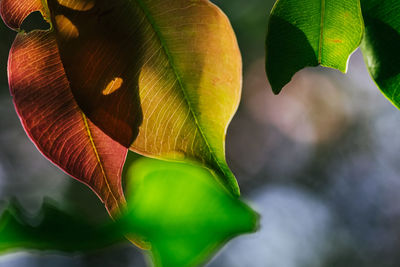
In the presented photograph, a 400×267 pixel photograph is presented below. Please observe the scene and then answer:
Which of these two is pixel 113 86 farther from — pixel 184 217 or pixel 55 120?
pixel 184 217

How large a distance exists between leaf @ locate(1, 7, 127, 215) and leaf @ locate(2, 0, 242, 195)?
2 centimetres

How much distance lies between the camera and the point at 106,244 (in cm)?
13

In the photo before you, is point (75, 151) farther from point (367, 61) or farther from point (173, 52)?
point (367, 61)

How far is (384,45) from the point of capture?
44 cm

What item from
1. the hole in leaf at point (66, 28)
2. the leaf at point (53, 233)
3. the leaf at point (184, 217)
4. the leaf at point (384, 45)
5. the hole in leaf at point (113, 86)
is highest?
the leaf at point (53, 233)

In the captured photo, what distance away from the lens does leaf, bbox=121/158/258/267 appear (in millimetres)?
124

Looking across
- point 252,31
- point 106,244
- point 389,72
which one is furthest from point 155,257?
point 252,31

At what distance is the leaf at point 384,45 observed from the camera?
0.43 m

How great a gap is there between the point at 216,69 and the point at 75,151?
131 millimetres

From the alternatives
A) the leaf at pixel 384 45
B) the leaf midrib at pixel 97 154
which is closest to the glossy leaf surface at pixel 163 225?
the leaf midrib at pixel 97 154

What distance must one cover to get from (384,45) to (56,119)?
0.97 ft

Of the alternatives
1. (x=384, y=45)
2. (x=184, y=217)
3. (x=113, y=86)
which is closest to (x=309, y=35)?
(x=384, y=45)

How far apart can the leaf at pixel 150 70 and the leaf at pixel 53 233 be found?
232 millimetres

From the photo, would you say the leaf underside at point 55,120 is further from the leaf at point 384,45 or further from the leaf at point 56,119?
the leaf at point 384,45
